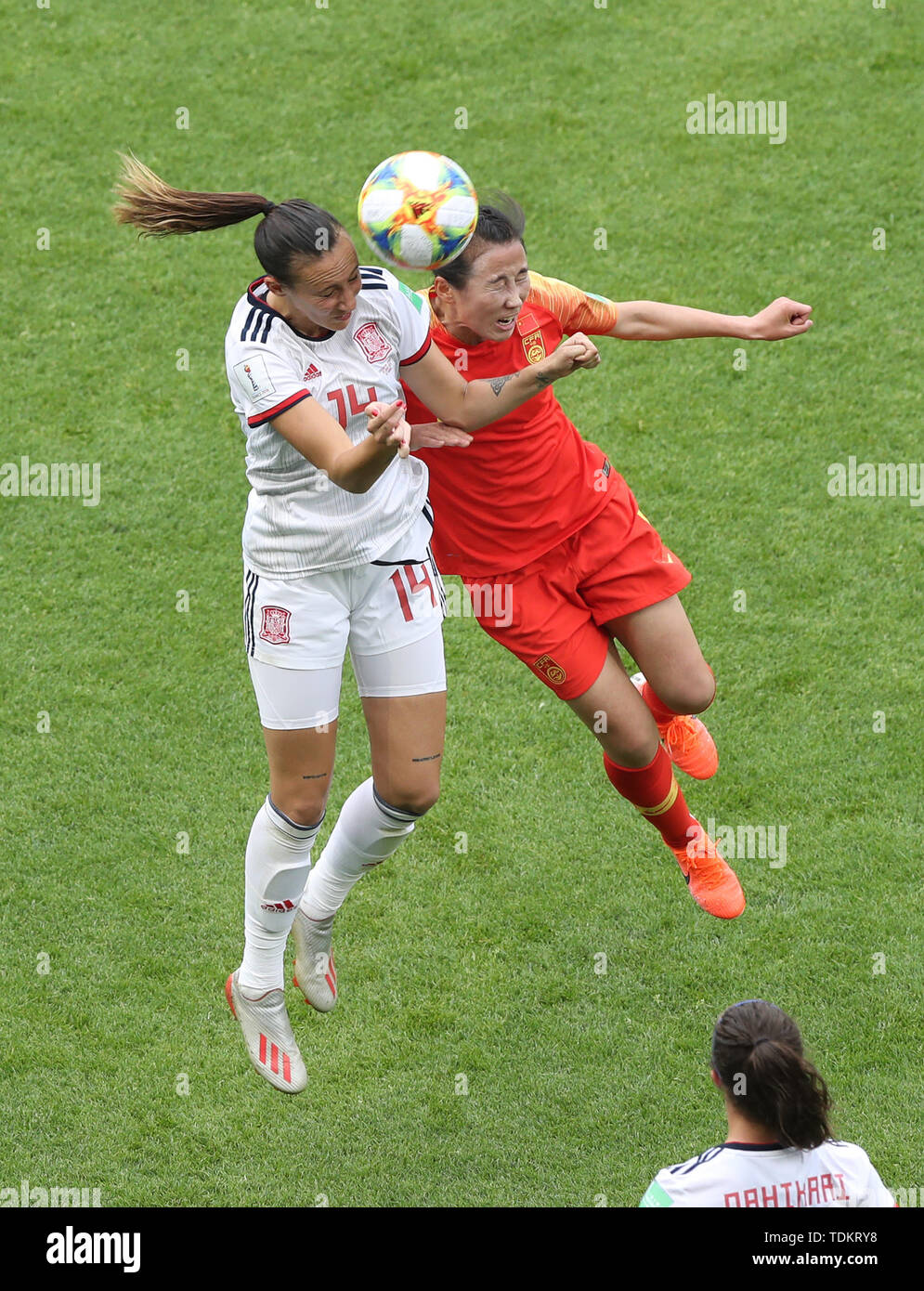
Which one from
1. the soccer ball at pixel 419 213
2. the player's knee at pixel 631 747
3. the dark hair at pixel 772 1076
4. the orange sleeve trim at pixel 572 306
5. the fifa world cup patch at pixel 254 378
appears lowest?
the player's knee at pixel 631 747

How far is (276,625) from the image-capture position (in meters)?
5.43

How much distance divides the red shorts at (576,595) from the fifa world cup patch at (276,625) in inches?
37.8

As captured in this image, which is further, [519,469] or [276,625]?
[519,469]

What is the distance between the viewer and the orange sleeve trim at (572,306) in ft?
19.6

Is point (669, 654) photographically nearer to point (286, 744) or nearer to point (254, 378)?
point (286, 744)

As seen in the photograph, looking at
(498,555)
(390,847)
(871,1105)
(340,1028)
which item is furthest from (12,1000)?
(871,1105)

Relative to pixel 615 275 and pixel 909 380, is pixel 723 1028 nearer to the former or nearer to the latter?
pixel 909 380

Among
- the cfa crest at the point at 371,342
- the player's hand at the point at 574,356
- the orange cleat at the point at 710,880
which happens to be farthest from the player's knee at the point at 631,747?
the cfa crest at the point at 371,342

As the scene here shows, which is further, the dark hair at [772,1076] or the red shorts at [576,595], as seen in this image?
the red shorts at [576,595]

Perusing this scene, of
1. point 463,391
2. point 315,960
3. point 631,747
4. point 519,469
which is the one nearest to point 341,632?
point 463,391

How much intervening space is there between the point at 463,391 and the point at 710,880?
2.23 m

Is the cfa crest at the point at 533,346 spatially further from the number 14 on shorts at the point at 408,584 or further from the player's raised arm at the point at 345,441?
the player's raised arm at the point at 345,441

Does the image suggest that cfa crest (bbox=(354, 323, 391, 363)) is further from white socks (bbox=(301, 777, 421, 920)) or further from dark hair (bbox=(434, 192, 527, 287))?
white socks (bbox=(301, 777, 421, 920))

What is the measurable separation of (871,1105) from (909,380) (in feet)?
16.2
